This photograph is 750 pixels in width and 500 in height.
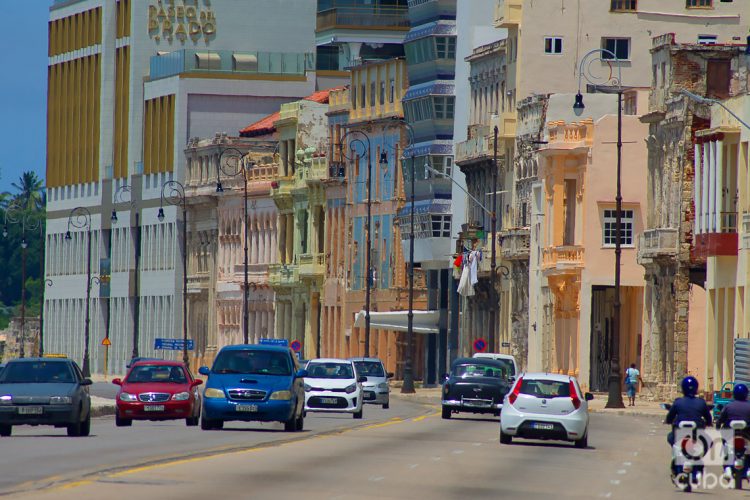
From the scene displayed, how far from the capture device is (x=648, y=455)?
138 ft

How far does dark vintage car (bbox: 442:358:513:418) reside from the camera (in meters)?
57.6

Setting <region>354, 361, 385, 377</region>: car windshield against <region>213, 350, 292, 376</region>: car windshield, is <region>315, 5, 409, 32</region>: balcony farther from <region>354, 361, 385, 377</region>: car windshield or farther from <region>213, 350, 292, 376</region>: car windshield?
<region>213, 350, 292, 376</region>: car windshield

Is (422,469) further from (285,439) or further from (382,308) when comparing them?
(382,308)

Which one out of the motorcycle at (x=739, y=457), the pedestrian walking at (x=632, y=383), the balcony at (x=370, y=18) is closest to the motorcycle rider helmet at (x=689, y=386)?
the motorcycle at (x=739, y=457)

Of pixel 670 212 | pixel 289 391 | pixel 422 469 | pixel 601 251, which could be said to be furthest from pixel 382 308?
pixel 422 469

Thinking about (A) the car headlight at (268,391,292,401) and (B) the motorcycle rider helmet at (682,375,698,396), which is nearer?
(B) the motorcycle rider helmet at (682,375,698,396)

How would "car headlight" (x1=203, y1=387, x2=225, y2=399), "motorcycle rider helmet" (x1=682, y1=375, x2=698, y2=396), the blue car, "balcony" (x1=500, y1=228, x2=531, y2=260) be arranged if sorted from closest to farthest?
"motorcycle rider helmet" (x1=682, y1=375, x2=698, y2=396) < the blue car < "car headlight" (x1=203, y1=387, x2=225, y2=399) < "balcony" (x1=500, y1=228, x2=531, y2=260)

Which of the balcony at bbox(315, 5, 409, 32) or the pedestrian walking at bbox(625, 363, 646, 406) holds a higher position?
the balcony at bbox(315, 5, 409, 32)

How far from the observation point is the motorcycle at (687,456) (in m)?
31.1

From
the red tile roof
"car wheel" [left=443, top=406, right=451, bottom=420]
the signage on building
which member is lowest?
"car wheel" [left=443, top=406, right=451, bottom=420]

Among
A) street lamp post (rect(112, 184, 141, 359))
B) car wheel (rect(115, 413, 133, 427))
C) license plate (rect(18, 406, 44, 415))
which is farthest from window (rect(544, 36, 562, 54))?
license plate (rect(18, 406, 44, 415))

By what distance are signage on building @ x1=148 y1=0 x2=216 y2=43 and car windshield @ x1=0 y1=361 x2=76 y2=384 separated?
111 m

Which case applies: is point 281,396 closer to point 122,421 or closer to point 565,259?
point 122,421

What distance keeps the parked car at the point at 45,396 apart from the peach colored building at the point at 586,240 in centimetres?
4513
